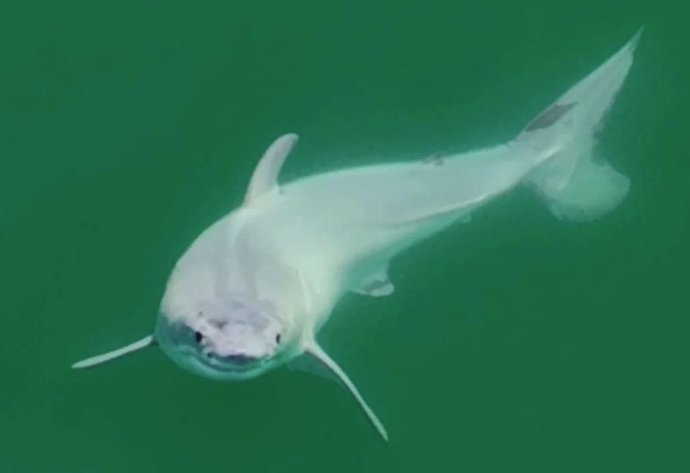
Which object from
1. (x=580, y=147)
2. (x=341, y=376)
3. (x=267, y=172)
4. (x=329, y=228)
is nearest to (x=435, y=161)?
(x=329, y=228)

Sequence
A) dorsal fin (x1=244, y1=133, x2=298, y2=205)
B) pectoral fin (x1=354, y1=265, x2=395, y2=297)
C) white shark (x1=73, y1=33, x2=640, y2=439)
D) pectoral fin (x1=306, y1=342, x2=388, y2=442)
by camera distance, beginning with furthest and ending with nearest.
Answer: pectoral fin (x1=354, y1=265, x2=395, y2=297), dorsal fin (x1=244, y1=133, x2=298, y2=205), pectoral fin (x1=306, y1=342, x2=388, y2=442), white shark (x1=73, y1=33, x2=640, y2=439)

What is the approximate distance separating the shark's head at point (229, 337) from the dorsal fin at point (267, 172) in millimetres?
1233

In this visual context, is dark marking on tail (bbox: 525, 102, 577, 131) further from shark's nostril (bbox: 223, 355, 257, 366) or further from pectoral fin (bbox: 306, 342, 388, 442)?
shark's nostril (bbox: 223, 355, 257, 366)

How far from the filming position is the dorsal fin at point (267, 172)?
7.61 meters

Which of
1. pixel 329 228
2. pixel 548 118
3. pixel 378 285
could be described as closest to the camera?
pixel 329 228

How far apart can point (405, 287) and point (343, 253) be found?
1304 millimetres

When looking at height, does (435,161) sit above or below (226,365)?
above

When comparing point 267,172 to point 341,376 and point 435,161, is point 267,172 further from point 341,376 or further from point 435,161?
point 341,376

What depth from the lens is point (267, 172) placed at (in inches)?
303

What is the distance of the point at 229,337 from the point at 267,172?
1822mm

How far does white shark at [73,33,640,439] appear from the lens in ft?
20.7

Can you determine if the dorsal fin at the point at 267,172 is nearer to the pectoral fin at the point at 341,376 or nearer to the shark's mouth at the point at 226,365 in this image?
the pectoral fin at the point at 341,376

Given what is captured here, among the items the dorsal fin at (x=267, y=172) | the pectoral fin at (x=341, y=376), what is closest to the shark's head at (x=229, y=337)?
the pectoral fin at (x=341, y=376)

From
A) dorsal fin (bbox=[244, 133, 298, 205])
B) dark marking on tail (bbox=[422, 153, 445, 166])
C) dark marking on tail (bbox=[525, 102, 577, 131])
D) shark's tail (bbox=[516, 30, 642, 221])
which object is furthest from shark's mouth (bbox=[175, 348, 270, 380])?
dark marking on tail (bbox=[525, 102, 577, 131])
